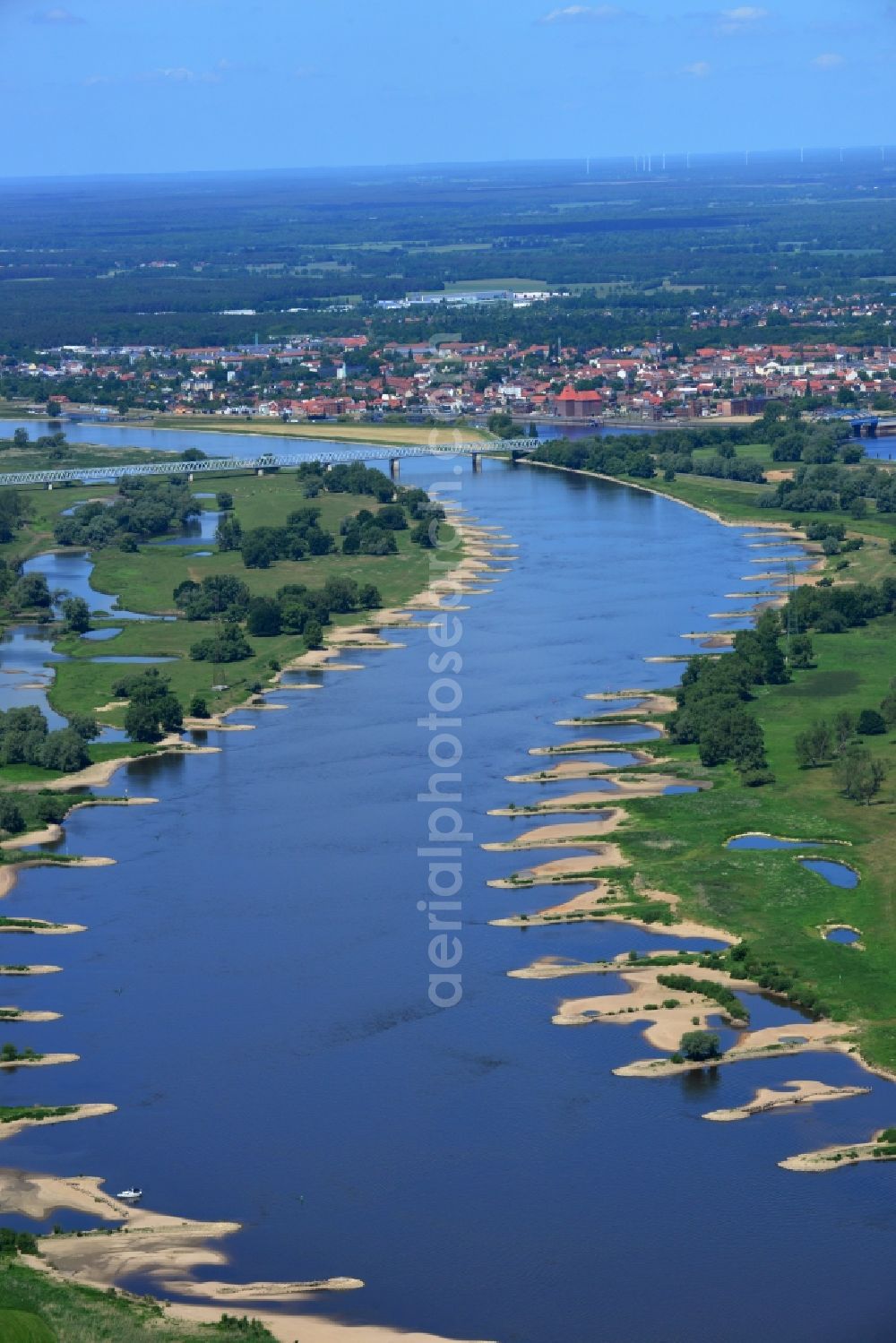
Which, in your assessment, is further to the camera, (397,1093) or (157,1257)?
(397,1093)

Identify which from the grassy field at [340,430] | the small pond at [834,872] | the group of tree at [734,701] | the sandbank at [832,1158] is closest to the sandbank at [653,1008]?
the sandbank at [832,1158]

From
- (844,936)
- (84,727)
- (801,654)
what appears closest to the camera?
(844,936)

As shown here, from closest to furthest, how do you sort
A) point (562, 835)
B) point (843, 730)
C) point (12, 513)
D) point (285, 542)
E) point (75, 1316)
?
1. point (75, 1316)
2. point (562, 835)
3. point (843, 730)
4. point (285, 542)
5. point (12, 513)

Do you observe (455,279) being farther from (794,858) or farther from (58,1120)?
(58,1120)

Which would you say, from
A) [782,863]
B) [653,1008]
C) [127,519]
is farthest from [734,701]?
[127,519]

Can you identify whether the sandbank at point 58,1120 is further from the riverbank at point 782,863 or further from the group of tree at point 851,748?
the group of tree at point 851,748


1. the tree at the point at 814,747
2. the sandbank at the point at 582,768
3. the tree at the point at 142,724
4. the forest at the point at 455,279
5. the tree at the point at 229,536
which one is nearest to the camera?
the sandbank at the point at 582,768

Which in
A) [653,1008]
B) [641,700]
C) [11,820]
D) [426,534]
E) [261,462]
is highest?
[261,462]
